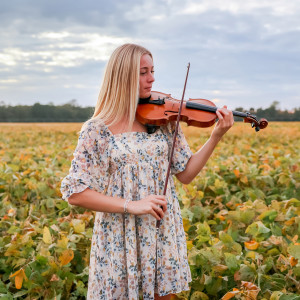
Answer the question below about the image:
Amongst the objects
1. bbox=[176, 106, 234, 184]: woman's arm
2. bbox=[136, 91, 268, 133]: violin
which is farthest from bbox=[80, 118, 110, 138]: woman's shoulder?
bbox=[176, 106, 234, 184]: woman's arm

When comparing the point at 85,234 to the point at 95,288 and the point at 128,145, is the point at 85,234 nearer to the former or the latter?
the point at 95,288

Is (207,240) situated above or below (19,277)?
above

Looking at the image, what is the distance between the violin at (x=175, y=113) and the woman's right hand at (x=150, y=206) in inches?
14.8

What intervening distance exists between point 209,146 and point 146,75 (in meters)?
0.44

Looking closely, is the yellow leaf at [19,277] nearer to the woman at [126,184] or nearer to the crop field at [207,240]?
the crop field at [207,240]

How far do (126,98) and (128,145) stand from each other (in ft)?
0.70

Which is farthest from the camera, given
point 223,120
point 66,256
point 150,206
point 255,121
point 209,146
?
point 66,256

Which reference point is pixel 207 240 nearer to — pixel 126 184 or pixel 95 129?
pixel 126 184

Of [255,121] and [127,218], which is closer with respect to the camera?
[127,218]

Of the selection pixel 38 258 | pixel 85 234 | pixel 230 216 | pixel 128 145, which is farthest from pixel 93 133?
pixel 230 216

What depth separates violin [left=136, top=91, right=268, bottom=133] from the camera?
2031 mm

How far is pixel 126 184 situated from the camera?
1.96m

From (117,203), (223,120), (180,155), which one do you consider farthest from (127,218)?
(223,120)

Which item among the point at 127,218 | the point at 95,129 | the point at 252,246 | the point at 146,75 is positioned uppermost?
the point at 146,75
